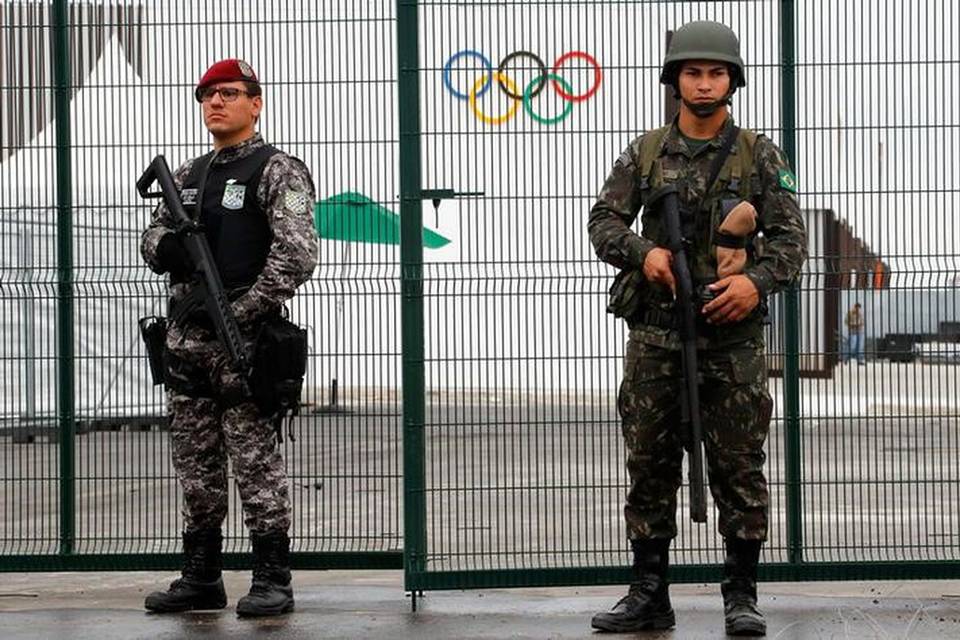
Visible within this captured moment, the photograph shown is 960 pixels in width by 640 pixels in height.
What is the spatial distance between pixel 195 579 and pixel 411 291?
1.35m


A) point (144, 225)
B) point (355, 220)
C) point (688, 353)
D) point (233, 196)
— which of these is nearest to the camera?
point (688, 353)

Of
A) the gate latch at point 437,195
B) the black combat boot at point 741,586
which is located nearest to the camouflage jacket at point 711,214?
the black combat boot at point 741,586

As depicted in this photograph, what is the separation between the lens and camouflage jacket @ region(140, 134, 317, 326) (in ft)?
25.1

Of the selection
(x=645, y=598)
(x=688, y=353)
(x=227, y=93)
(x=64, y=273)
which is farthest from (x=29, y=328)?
(x=688, y=353)

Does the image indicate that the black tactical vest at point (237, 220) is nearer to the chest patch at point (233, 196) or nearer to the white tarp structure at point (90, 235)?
the chest patch at point (233, 196)

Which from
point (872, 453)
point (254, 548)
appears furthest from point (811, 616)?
point (254, 548)

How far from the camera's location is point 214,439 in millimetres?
7875

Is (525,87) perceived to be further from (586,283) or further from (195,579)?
(195,579)

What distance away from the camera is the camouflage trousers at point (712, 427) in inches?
283

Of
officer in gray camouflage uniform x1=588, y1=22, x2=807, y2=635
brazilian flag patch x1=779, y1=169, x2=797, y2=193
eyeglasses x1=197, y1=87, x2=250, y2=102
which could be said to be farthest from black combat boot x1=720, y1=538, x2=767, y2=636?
eyeglasses x1=197, y1=87, x2=250, y2=102

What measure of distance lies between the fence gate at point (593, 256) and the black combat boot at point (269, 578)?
483mm

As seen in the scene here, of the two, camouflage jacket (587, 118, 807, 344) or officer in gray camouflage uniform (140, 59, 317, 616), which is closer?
camouflage jacket (587, 118, 807, 344)

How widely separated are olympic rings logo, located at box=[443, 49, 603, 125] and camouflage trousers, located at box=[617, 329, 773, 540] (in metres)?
1.19

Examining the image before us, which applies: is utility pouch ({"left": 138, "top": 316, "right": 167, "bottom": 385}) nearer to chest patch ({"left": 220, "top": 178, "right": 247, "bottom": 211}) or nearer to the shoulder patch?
chest patch ({"left": 220, "top": 178, "right": 247, "bottom": 211})
